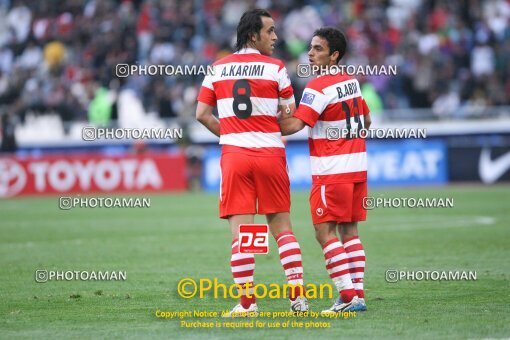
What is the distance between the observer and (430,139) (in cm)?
2822

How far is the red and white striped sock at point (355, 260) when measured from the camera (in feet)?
30.9

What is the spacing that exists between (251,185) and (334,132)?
954 mm

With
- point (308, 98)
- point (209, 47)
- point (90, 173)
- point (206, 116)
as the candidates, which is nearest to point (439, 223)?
point (308, 98)

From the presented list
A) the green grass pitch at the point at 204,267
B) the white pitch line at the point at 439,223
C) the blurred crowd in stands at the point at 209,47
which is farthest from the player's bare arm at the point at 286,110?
the blurred crowd in stands at the point at 209,47

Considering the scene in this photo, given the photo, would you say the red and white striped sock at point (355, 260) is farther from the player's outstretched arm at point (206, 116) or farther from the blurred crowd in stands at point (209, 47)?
the blurred crowd in stands at point (209, 47)

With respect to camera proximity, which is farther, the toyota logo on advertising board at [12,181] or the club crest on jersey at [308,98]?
the toyota logo on advertising board at [12,181]

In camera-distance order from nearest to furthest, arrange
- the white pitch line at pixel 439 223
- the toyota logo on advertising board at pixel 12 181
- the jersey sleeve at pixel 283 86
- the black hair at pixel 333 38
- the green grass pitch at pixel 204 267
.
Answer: the green grass pitch at pixel 204 267 < the jersey sleeve at pixel 283 86 < the black hair at pixel 333 38 < the white pitch line at pixel 439 223 < the toyota logo on advertising board at pixel 12 181

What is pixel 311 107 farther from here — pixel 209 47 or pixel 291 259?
pixel 209 47

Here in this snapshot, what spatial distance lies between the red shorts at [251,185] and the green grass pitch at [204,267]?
1020mm

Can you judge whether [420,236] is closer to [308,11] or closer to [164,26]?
[308,11]

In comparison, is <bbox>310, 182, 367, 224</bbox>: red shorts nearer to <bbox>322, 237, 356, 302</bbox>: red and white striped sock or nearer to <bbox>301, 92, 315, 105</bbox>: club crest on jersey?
<bbox>322, 237, 356, 302</bbox>: red and white striped sock

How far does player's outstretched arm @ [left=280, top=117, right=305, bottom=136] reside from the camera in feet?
29.5

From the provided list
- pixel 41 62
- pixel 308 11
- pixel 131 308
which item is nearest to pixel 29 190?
pixel 41 62

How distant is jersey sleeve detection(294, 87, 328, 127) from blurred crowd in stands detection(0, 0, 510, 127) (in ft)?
64.8
